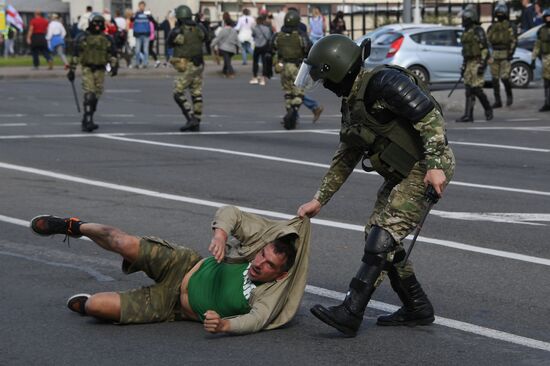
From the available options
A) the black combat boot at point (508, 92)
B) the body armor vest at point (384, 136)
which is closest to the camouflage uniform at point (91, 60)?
the black combat boot at point (508, 92)

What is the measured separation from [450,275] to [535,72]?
20566 mm

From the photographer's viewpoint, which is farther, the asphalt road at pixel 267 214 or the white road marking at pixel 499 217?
the white road marking at pixel 499 217

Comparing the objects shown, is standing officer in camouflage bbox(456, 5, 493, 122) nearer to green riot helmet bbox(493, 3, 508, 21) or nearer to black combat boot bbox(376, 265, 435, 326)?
green riot helmet bbox(493, 3, 508, 21)

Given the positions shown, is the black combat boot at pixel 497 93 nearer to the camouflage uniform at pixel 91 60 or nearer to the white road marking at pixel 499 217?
the camouflage uniform at pixel 91 60

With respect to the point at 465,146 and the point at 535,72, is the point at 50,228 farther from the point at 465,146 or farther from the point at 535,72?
the point at 535,72

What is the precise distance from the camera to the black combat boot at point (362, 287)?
21.2 ft

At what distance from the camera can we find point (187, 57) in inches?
738

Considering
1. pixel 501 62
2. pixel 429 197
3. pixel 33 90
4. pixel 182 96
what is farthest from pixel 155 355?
pixel 33 90

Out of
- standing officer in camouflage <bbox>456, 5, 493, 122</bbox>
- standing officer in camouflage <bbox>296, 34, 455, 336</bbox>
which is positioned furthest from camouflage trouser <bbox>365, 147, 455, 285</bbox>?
standing officer in camouflage <bbox>456, 5, 493, 122</bbox>

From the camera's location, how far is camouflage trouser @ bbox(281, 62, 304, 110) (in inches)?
755

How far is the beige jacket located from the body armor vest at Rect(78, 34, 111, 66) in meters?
11.9

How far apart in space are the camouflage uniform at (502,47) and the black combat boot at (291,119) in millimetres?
5143

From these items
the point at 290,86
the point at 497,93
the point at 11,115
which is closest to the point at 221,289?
the point at 290,86

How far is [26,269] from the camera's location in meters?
8.40
